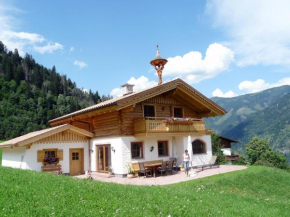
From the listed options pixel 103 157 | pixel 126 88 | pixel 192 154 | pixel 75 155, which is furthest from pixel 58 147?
pixel 192 154

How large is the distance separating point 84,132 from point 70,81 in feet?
268

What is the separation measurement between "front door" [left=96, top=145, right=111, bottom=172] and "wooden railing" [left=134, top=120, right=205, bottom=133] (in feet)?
8.14

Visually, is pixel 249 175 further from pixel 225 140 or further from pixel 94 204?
pixel 225 140

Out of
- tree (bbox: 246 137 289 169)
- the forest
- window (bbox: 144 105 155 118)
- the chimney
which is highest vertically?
the forest

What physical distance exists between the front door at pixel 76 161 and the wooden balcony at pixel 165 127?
431cm

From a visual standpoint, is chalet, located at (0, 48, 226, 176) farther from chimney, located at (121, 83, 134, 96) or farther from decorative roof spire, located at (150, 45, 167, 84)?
chimney, located at (121, 83, 134, 96)

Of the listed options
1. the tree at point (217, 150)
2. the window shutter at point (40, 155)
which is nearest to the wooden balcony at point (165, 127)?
the window shutter at point (40, 155)

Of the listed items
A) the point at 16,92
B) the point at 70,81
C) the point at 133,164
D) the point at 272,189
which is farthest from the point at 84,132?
the point at 70,81

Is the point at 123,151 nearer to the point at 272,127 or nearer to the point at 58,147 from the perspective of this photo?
the point at 58,147

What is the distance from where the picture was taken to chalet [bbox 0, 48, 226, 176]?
16.3 m

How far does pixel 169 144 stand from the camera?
754 inches

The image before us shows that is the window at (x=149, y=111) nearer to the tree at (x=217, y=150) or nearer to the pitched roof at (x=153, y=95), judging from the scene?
the pitched roof at (x=153, y=95)

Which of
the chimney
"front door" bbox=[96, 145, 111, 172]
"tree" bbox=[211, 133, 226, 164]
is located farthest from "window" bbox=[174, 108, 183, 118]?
"tree" bbox=[211, 133, 226, 164]

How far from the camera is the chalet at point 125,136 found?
53.5ft
